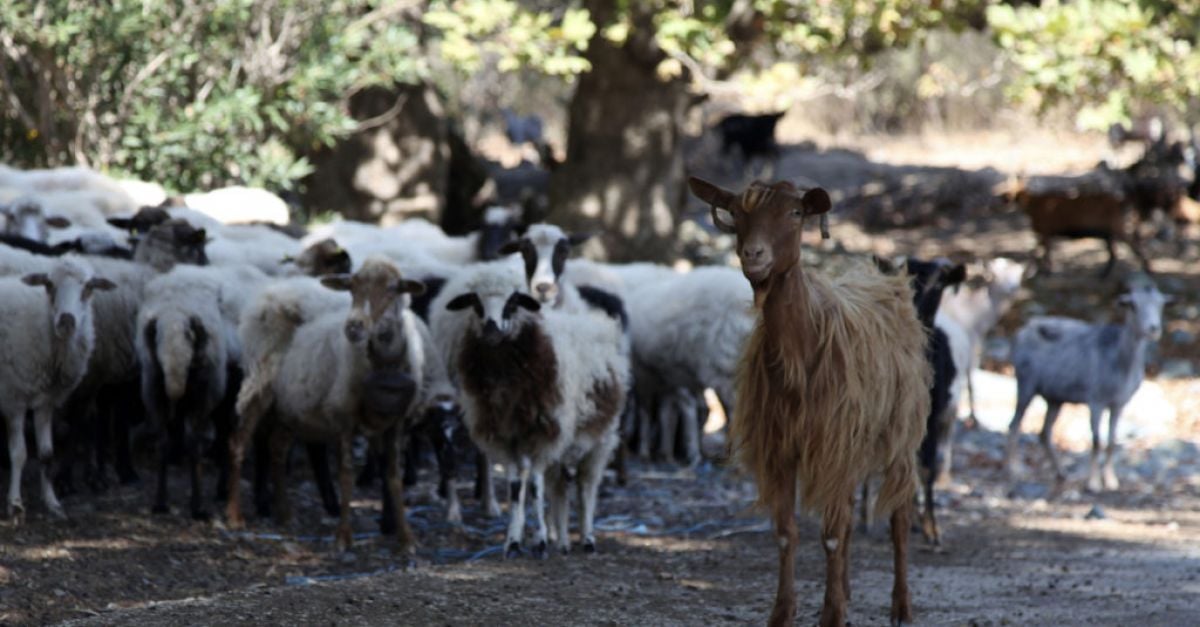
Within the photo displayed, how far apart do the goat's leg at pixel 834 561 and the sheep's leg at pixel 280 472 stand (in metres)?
4.05

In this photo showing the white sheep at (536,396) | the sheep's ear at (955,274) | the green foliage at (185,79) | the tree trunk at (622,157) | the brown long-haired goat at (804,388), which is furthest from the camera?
the tree trunk at (622,157)

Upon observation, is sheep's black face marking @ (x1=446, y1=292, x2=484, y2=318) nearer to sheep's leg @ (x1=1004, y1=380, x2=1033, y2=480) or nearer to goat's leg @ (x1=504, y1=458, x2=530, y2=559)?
goat's leg @ (x1=504, y1=458, x2=530, y2=559)

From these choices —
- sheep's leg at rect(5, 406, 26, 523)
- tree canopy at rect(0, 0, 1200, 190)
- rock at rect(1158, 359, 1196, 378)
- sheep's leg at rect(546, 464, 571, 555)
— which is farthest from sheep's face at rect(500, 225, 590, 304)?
rock at rect(1158, 359, 1196, 378)

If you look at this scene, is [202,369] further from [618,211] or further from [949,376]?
[618,211]

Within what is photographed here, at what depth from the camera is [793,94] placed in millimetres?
14664

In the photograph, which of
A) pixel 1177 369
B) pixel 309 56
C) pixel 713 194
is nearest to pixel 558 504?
pixel 713 194

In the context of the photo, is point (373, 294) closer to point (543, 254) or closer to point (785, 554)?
point (543, 254)

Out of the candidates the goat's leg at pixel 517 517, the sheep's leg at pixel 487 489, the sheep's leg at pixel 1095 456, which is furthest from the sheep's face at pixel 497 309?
the sheep's leg at pixel 1095 456

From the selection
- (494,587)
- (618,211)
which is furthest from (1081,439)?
(494,587)

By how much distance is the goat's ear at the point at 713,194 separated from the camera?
20.4 feet

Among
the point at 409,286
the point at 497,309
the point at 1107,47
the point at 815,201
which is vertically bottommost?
the point at 497,309

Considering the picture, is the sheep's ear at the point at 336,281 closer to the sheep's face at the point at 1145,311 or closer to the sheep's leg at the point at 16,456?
the sheep's leg at the point at 16,456

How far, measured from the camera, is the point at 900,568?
6801 mm

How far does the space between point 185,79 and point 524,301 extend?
7589 mm
